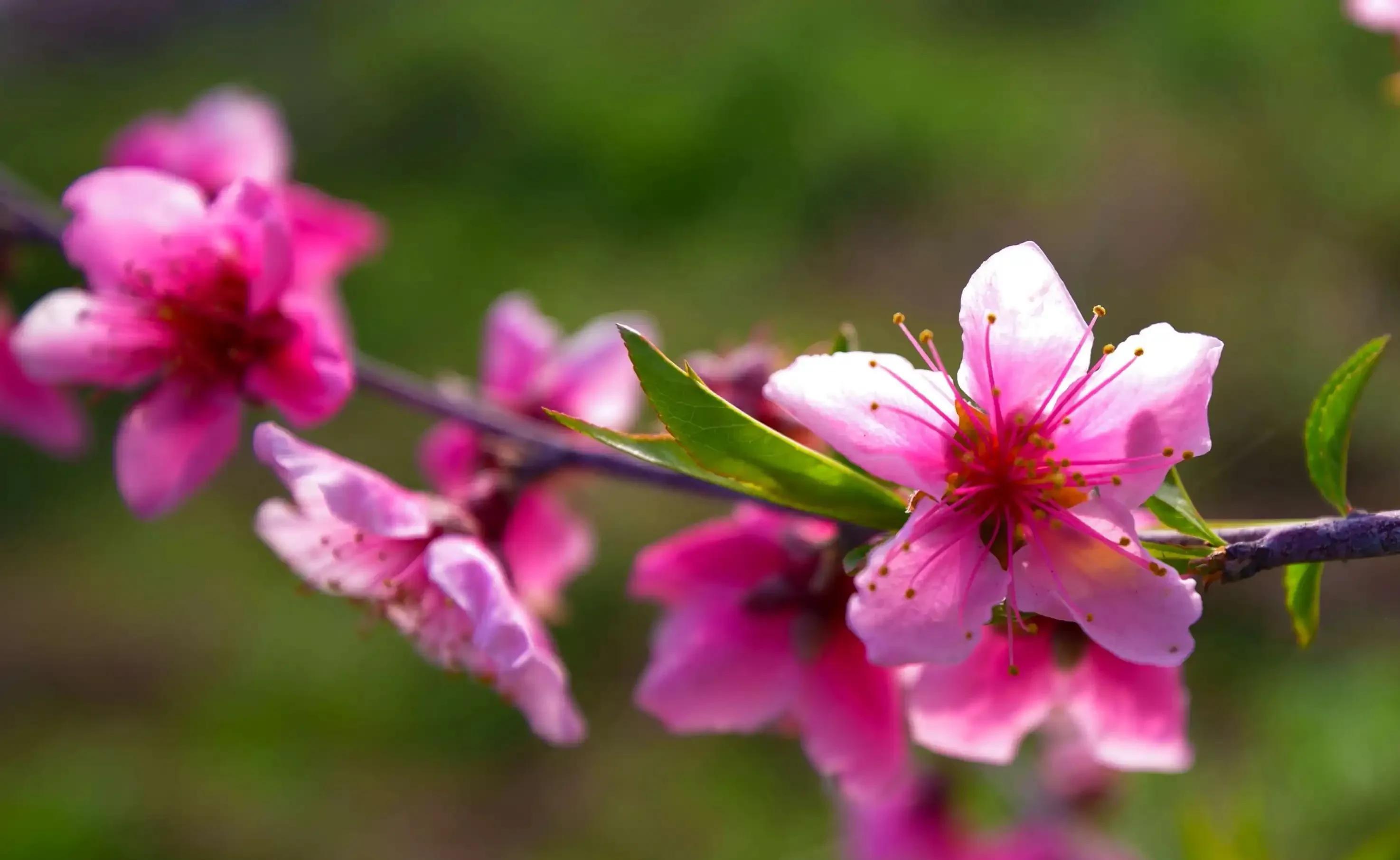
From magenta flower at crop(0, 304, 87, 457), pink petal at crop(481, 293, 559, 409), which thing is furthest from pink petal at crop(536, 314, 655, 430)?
magenta flower at crop(0, 304, 87, 457)

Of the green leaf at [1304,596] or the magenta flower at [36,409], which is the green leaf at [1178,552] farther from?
the magenta flower at [36,409]

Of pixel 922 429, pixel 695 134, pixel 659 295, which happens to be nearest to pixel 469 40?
pixel 695 134

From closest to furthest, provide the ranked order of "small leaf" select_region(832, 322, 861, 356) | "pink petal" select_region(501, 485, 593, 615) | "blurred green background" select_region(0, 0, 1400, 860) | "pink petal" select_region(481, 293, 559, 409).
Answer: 1. "small leaf" select_region(832, 322, 861, 356)
2. "pink petal" select_region(501, 485, 593, 615)
3. "pink petal" select_region(481, 293, 559, 409)
4. "blurred green background" select_region(0, 0, 1400, 860)

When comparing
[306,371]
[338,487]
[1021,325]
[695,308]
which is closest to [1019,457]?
[1021,325]

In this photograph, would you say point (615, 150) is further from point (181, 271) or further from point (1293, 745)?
point (181, 271)

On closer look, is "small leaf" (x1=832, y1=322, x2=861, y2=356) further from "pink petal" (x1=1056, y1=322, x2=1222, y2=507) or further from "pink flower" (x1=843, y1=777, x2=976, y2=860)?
"pink flower" (x1=843, y1=777, x2=976, y2=860)

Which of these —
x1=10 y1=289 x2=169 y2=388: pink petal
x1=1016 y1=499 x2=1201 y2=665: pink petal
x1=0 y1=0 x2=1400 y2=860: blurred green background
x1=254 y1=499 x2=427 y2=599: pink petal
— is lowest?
x1=0 y1=0 x2=1400 y2=860: blurred green background

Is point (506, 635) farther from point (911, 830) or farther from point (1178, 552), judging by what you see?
point (911, 830)

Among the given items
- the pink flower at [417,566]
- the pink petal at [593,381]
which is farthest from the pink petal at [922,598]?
the pink petal at [593,381]
